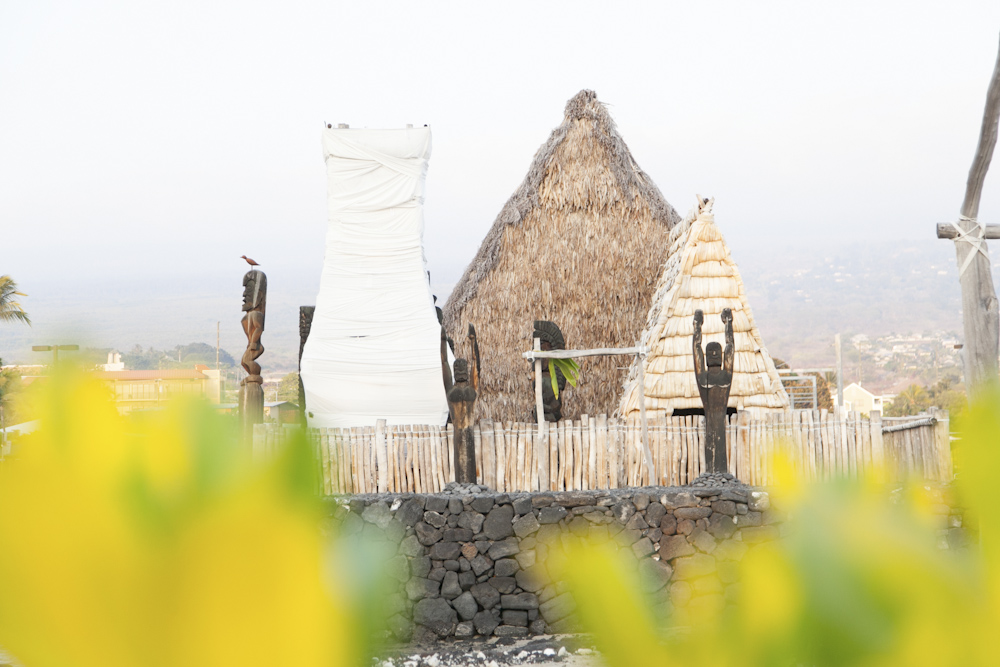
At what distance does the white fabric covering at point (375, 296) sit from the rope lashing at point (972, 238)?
667 centimetres

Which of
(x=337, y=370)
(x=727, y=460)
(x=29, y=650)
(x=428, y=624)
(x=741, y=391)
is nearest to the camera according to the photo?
(x=29, y=650)

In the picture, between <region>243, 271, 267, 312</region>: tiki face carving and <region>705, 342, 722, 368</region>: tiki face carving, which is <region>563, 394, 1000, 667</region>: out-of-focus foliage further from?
<region>243, 271, 267, 312</region>: tiki face carving

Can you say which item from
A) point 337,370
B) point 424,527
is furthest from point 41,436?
point 337,370

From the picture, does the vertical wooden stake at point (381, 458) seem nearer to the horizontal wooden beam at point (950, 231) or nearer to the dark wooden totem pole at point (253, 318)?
the dark wooden totem pole at point (253, 318)

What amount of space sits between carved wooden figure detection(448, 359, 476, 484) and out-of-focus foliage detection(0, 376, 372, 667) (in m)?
7.34

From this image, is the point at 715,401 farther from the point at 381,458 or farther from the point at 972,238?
the point at 381,458

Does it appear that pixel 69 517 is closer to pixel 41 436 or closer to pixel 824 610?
pixel 41 436

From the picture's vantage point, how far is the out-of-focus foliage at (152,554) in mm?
324

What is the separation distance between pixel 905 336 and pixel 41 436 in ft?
184

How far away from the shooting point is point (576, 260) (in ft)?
38.6

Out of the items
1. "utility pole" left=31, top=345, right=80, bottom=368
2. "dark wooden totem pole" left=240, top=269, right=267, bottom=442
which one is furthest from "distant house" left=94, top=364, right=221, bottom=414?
"dark wooden totem pole" left=240, top=269, right=267, bottom=442

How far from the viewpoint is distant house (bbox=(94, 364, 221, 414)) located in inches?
14.6

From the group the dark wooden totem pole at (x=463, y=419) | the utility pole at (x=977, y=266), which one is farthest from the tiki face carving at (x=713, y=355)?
the utility pole at (x=977, y=266)

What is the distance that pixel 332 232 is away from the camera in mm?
11477
